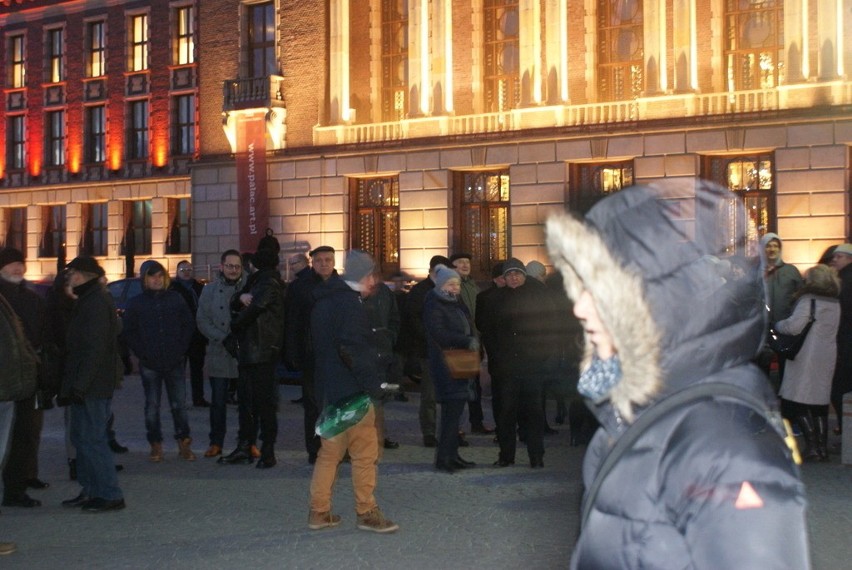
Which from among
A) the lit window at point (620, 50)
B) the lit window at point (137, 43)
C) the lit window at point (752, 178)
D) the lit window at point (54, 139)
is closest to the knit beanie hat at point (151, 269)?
the lit window at point (752, 178)

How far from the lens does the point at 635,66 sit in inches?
1145

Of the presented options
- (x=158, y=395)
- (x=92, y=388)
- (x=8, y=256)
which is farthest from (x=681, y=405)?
(x=158, y=395)

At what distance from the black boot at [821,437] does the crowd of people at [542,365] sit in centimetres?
4

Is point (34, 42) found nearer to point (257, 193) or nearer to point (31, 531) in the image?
point (257, 193)

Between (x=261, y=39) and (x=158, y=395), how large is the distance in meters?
24.8

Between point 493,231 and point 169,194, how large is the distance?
12.6 meters

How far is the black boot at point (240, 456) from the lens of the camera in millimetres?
11406

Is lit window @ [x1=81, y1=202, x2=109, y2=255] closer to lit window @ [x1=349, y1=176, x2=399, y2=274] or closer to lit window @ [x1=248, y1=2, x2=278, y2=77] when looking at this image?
lit window @ [x1=248, y1=2, x2=278, y2=77]

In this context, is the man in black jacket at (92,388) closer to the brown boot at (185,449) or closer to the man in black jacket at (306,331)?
the man in black jacket at (306,331)

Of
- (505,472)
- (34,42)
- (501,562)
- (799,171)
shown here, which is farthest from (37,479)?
(34,42)

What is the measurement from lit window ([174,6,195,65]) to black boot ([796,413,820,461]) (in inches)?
1165

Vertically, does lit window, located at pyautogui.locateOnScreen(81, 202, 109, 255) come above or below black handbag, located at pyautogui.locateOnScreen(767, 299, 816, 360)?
above

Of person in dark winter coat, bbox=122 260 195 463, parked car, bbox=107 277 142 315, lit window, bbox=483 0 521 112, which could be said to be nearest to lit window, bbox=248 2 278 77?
lit window, bbox=483 0 521 112

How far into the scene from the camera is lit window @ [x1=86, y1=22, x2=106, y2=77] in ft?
132
